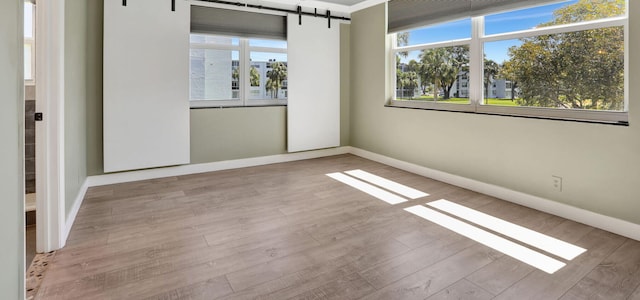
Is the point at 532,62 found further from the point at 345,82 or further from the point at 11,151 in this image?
the point at 11,151

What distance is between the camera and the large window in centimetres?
288

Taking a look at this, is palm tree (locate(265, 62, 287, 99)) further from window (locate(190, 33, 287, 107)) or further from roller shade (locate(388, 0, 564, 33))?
roller shade (locate(388, 0, 564, 33))

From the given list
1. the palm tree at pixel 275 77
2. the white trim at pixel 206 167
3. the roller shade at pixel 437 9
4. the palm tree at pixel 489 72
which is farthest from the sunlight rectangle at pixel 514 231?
the palm tree at pixel 275 77

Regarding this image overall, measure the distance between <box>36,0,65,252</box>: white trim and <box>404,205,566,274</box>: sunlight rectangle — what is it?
278 centimetres

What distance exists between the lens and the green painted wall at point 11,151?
1.28 meters

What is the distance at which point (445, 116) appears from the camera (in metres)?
4.28

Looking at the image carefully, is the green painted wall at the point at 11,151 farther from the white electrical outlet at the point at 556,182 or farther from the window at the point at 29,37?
the white electrical outlet at the point at 556,182

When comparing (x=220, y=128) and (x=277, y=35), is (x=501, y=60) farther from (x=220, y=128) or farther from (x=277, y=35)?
(x=220, y=128)

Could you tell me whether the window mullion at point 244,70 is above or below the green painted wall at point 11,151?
above

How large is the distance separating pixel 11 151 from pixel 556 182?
3.76m

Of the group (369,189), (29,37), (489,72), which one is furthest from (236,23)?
(489,72)

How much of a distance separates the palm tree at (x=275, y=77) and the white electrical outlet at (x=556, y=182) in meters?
3.62

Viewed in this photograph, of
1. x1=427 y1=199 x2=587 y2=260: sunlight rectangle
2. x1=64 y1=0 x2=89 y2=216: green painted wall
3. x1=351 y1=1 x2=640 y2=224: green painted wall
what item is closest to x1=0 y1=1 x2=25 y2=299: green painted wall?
x1=64 y1=0 x2=89 y2=216: green painted wall

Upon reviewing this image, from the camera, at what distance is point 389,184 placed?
4219 millimetres
